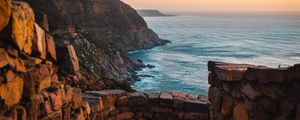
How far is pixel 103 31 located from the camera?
91062 mm

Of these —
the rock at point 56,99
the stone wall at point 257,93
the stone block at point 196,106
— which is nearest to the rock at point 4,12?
the rock at point 56,99

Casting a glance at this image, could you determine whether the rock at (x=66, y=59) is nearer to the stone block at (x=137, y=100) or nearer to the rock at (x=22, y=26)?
the rock at (x=22, y=26)

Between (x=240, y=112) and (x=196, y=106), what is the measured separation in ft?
12.7

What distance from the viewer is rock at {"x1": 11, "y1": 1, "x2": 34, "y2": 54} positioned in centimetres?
524

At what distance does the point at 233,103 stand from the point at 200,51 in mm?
86462

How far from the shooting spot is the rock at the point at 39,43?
592cm

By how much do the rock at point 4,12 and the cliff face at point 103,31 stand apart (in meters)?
41.8

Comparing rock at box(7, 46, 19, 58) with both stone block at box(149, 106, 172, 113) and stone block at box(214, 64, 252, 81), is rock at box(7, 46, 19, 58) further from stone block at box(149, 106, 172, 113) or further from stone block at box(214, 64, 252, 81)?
stone block at box(149, 106, 172, 113)

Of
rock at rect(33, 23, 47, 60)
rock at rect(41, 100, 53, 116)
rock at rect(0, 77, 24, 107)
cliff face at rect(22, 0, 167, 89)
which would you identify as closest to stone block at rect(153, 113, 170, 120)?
rock at rect(41, 100, 53, 116)

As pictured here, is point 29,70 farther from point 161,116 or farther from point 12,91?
point 161,116

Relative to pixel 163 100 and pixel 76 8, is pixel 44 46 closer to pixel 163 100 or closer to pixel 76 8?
pixel 163 100

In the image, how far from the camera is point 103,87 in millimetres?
12102

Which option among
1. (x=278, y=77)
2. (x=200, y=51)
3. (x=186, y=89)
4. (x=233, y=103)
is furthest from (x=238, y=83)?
(x=200, y=51)

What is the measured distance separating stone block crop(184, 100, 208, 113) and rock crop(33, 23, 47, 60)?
512 cm
